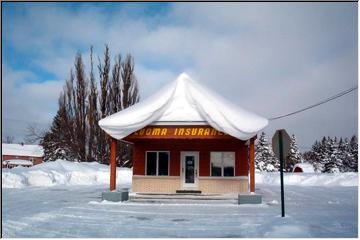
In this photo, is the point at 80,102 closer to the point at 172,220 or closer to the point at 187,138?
the point at 187,138

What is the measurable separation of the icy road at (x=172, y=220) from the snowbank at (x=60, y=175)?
12.3 metres

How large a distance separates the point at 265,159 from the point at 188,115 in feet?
201

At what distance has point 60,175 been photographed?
3269cm

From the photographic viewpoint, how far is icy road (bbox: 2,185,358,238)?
32.7ft

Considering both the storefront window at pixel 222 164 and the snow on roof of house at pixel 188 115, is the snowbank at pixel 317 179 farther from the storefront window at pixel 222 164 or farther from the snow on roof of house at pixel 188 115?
the snow on roof of house at pixel 188 115

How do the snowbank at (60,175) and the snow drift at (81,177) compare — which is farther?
the snow drift at (81,177)

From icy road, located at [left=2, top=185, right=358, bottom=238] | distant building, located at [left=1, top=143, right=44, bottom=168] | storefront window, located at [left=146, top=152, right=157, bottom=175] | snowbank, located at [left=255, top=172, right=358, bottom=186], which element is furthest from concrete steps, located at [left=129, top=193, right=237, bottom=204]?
distant building, located at [left=1, top=143, right=44, bottom=168]

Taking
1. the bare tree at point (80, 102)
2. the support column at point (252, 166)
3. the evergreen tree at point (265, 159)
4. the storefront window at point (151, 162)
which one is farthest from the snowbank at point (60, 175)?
the evergreen tree at point (265, 159)

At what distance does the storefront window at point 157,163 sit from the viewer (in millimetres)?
21516

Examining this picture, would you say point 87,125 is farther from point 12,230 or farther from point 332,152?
point 332,152

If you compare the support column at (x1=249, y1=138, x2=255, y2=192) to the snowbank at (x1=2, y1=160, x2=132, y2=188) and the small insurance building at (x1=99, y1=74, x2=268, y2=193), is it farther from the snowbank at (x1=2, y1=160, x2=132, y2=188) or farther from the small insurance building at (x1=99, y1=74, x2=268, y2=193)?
the snowbank at (x1=2, y1=160, x2=132, y2=188)

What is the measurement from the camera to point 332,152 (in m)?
66.1

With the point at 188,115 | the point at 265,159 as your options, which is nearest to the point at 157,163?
the point at 188,115

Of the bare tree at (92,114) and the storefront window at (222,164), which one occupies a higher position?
the bare tree at (92,114)
